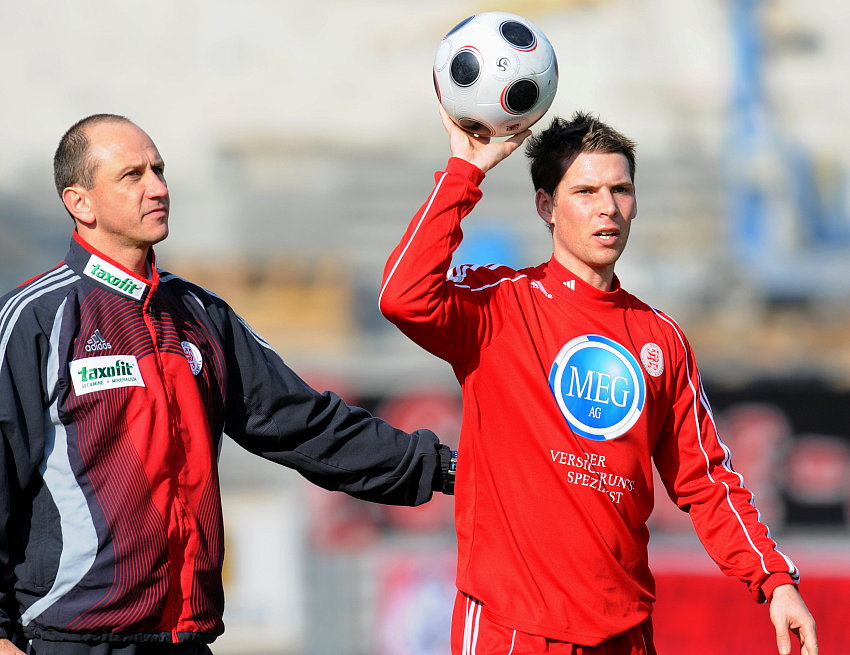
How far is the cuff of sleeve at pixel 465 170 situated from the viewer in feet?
11.1

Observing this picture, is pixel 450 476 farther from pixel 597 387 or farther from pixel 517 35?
pixel 517 35

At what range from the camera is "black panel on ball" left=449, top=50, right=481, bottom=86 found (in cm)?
359

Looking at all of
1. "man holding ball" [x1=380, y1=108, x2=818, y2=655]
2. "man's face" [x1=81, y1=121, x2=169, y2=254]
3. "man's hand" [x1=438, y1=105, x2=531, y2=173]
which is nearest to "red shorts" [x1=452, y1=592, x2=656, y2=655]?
"man holding ball" [x1=380, y1=108, x2=818, y2=655]

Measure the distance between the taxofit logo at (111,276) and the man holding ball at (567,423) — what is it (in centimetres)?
71

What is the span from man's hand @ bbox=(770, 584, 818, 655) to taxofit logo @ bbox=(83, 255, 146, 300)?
1931 mm

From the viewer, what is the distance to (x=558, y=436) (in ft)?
11.3

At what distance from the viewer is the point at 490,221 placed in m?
12.7

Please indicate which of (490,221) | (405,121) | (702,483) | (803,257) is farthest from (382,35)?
(702,483)

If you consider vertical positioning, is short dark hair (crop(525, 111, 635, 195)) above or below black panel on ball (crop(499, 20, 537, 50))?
below

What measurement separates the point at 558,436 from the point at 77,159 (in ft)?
4.95

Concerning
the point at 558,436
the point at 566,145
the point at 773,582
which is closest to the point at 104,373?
the point at 558,436

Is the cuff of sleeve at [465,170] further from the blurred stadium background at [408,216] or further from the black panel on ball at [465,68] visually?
the blurred stadium background at [408,216]

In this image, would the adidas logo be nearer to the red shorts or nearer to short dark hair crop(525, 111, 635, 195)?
the red shorts

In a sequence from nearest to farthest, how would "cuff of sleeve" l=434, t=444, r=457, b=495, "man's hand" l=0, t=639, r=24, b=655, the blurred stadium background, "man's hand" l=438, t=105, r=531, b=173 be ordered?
"man's hand" l=0, t=639, r=24, b=655 < "man's hand" l=438, t=105, r=531, b=173 < "cuff of sleeve" l=434, t=444, r=457, b=495 < the blurred stadium background
